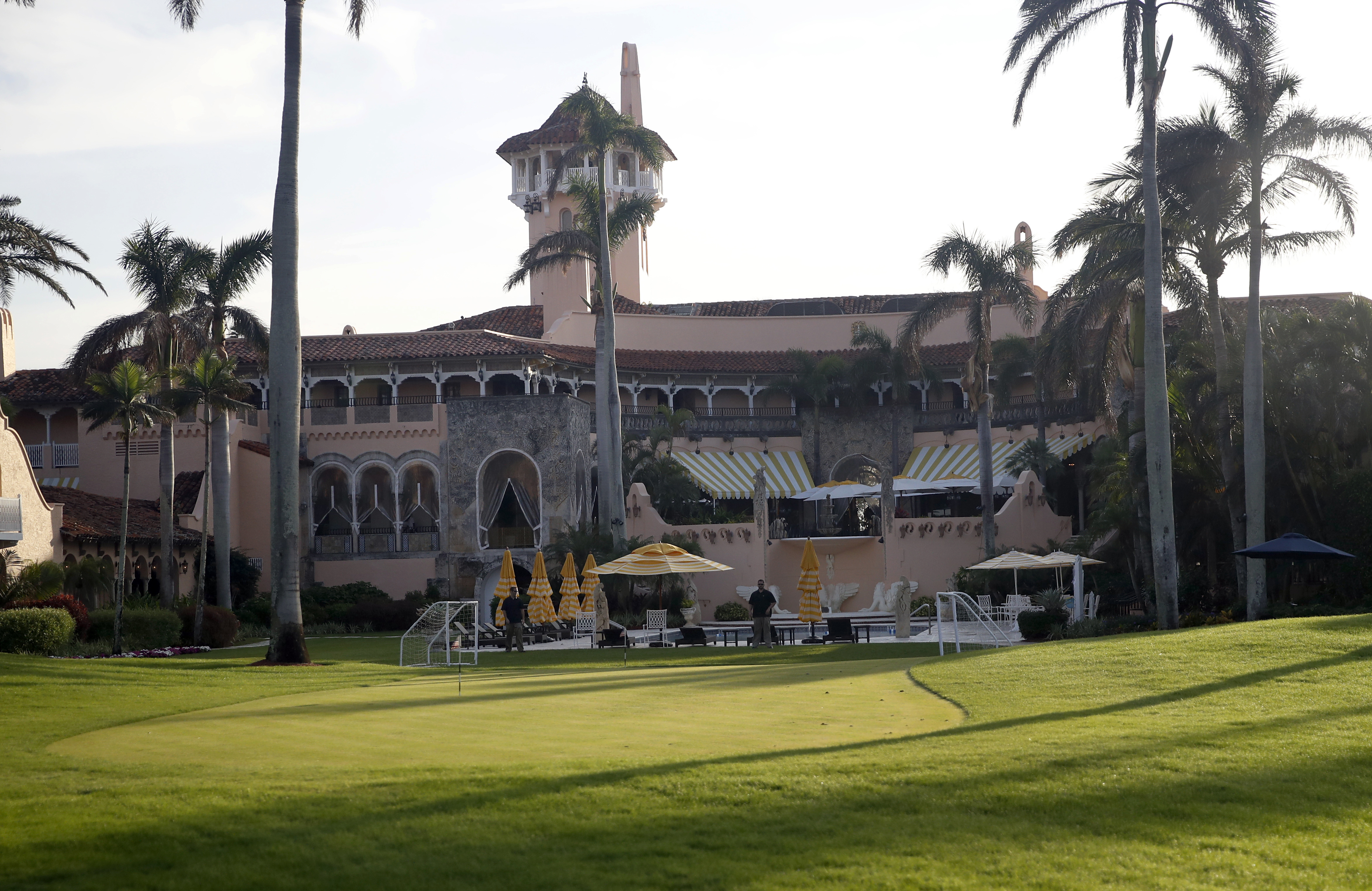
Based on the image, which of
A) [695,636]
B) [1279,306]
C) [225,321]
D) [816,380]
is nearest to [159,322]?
[225,321]

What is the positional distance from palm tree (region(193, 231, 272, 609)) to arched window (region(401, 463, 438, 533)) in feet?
27.5

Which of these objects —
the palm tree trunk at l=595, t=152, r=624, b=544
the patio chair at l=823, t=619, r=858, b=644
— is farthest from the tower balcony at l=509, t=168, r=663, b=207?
the patio chair at l=823, t=619, r=858, b=644

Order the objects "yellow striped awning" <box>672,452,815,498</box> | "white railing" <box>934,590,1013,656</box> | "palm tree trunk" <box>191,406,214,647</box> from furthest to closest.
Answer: "yellow striped awning" <box>672,452,815,498</box> < "palm tree trunk" <box>191,406,214,647</box> < "white railing" <box>934,590,1013,656</box>

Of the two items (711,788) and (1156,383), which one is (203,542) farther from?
(711,788)

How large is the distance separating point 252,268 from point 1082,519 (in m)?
29.3

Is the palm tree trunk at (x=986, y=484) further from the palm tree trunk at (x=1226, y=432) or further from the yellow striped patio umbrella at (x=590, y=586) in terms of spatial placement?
the yellow striped patio umbrella at (x=590, y=586)

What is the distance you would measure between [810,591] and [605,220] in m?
16.3

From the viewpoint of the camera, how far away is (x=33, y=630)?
73.2 ft

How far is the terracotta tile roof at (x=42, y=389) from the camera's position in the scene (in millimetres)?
43781

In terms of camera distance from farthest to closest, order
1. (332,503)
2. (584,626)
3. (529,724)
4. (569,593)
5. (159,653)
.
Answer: (332,503), (584,626), (569,593), (159,653), (529,724)

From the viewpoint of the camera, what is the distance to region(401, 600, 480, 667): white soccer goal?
2286 centimetres

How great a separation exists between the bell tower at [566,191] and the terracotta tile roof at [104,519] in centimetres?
2158

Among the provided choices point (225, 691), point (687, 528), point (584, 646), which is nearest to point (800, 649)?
point (584, 646)

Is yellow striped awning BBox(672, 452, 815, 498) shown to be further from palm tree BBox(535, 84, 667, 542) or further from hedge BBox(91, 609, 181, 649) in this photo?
→ hedge BBox(91, 609, 181, 649)
